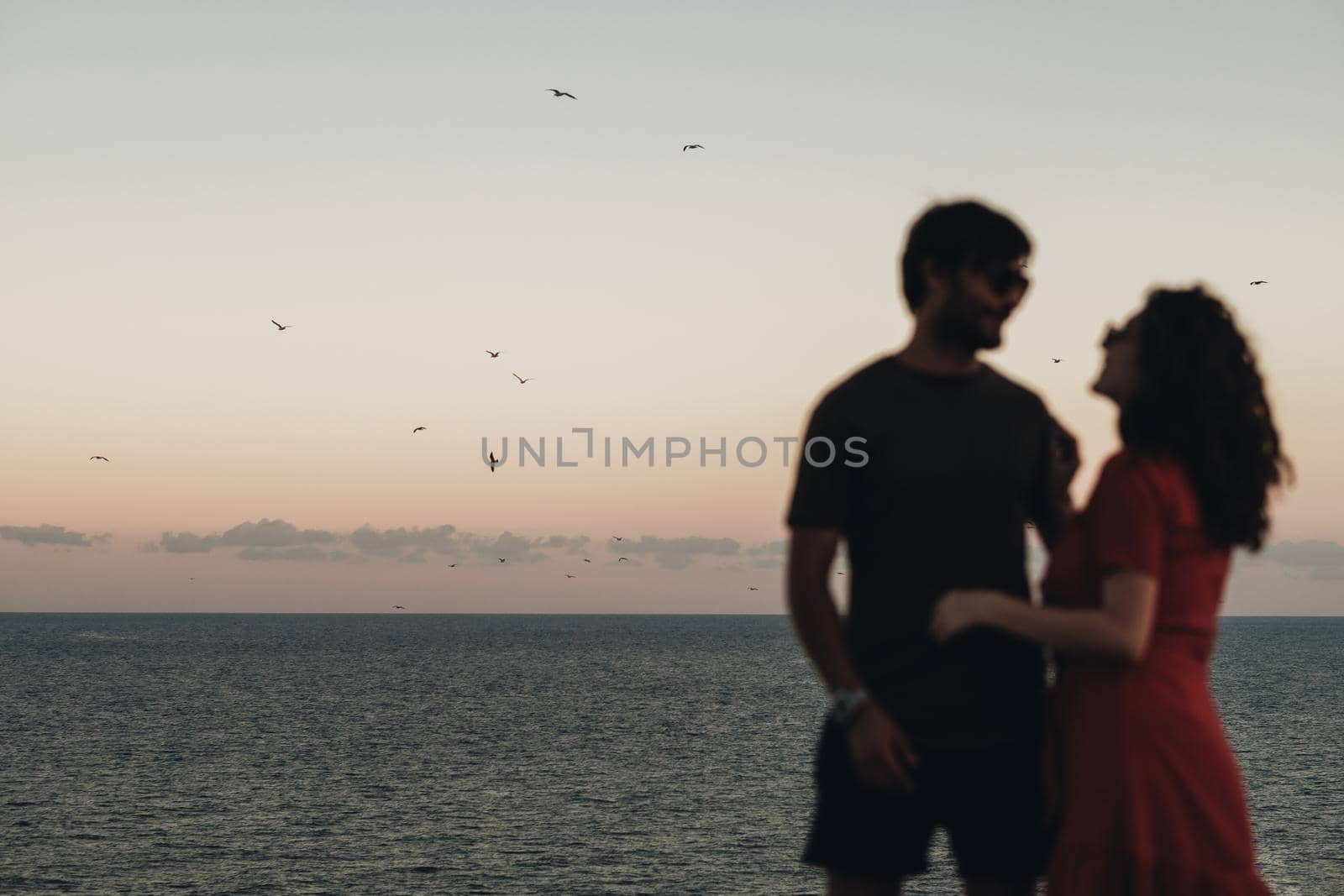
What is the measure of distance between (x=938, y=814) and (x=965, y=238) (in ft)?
5.46

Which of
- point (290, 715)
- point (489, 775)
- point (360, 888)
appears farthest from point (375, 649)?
point (360, 888)

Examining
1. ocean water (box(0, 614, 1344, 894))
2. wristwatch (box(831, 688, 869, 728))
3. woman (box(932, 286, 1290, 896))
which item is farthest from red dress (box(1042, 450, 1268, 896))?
ocean water (box(0, 614, 1344, 894))

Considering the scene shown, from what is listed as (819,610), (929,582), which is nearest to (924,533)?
(929,582)

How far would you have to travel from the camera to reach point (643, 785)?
64375 mm

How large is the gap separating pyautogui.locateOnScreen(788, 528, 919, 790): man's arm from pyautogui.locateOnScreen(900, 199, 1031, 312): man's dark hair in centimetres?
88

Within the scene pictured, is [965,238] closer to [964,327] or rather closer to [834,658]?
[964,327]

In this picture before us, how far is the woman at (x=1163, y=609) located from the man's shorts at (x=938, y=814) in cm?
12

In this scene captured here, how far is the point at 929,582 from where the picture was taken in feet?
11.5

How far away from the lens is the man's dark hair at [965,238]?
11.6 ft

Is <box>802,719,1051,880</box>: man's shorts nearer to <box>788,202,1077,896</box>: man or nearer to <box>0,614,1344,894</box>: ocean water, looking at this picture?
Result: <box>788,202,1077,896</box>: man

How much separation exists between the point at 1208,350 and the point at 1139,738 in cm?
110

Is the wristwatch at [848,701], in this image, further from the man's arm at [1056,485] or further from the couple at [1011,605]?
the man's arm at [1056,485]

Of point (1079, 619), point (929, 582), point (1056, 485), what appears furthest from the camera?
point (1056, 485)

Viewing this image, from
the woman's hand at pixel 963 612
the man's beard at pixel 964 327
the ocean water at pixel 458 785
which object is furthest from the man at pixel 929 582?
the ocean water at pixel 458 785
